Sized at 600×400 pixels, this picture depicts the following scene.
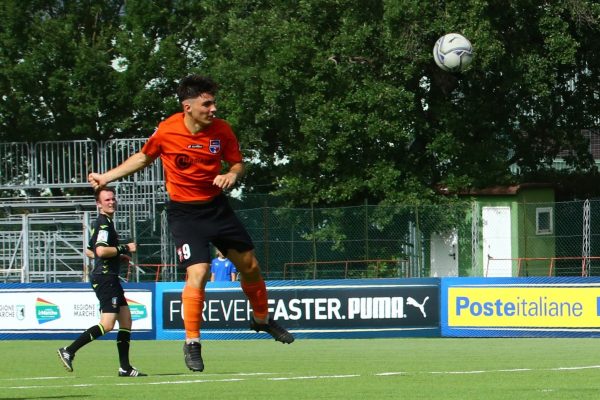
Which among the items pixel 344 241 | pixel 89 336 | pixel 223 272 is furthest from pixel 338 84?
pixel 89 336

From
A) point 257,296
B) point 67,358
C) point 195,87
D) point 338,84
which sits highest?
point 338,84

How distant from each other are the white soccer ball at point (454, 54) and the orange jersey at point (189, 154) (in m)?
17.1

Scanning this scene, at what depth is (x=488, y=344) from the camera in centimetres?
1984

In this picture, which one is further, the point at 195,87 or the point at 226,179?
the point at 195,87

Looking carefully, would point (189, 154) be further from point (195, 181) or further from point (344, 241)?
point (344, 241)

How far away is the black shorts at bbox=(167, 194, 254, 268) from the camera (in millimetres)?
9664

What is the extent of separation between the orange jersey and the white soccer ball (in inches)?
674

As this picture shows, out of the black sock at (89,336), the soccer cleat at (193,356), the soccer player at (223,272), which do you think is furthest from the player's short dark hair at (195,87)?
the soccer player at (223,272)

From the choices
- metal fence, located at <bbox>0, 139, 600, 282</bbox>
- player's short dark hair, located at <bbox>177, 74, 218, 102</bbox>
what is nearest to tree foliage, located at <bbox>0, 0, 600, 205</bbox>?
metal fence, located at <bbox>0, 139, 600, 282</bbox>

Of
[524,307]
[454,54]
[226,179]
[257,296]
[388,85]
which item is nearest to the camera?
[226,179]

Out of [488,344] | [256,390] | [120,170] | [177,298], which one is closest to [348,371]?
[256,390]

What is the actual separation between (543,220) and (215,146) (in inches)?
832

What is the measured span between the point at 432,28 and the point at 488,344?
14.0 meters

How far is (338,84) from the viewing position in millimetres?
33594
